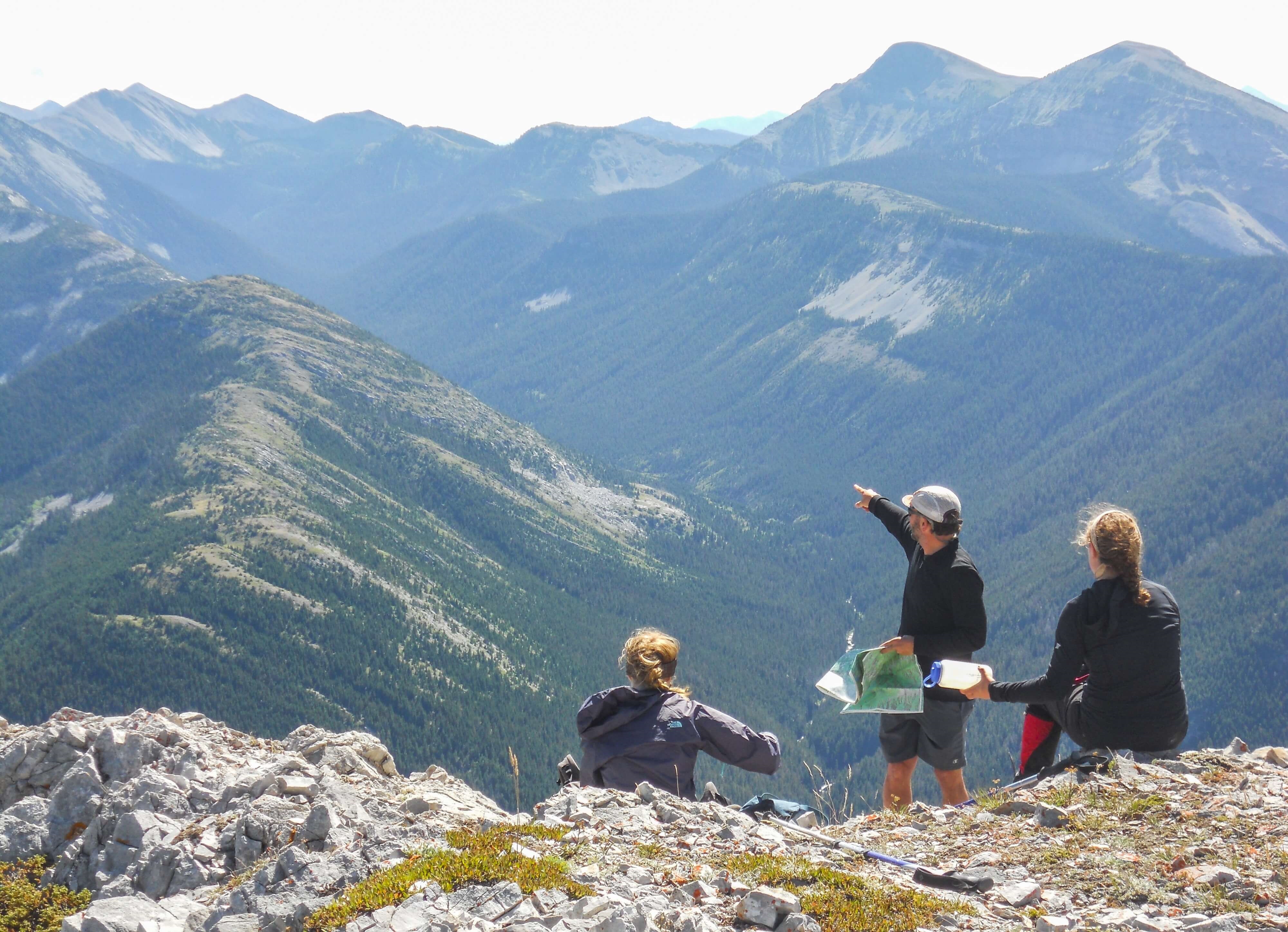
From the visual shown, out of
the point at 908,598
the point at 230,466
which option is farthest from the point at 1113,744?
the point at 230,466

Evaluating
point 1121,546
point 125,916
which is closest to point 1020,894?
point 1121,546

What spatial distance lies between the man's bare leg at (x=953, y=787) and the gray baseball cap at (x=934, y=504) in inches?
150

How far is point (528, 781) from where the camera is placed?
113m

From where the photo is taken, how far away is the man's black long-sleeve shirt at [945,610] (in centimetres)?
1349

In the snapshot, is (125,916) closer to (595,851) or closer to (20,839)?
(20,839)

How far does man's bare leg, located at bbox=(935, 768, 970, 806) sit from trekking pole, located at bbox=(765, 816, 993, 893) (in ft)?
9.54

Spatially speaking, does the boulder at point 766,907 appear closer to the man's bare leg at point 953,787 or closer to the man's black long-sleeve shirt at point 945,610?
the man's black long-sleeve shirt at point 945,610

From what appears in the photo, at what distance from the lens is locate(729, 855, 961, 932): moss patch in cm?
934

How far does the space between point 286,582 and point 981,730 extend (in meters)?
106

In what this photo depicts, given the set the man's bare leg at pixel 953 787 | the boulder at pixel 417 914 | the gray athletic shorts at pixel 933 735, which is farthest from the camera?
the man's bare leg at pixel 953 787

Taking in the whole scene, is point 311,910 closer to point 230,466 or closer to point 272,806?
point 272,806

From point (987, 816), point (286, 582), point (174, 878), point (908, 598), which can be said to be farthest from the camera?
point (286, 582)

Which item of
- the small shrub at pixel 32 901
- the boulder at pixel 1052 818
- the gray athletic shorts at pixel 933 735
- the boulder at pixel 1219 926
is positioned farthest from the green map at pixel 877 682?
the small shrub at pixel 32 901

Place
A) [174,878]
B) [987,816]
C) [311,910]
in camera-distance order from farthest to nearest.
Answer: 1. [987,816]
2. [174,878]
3. [311,910]
